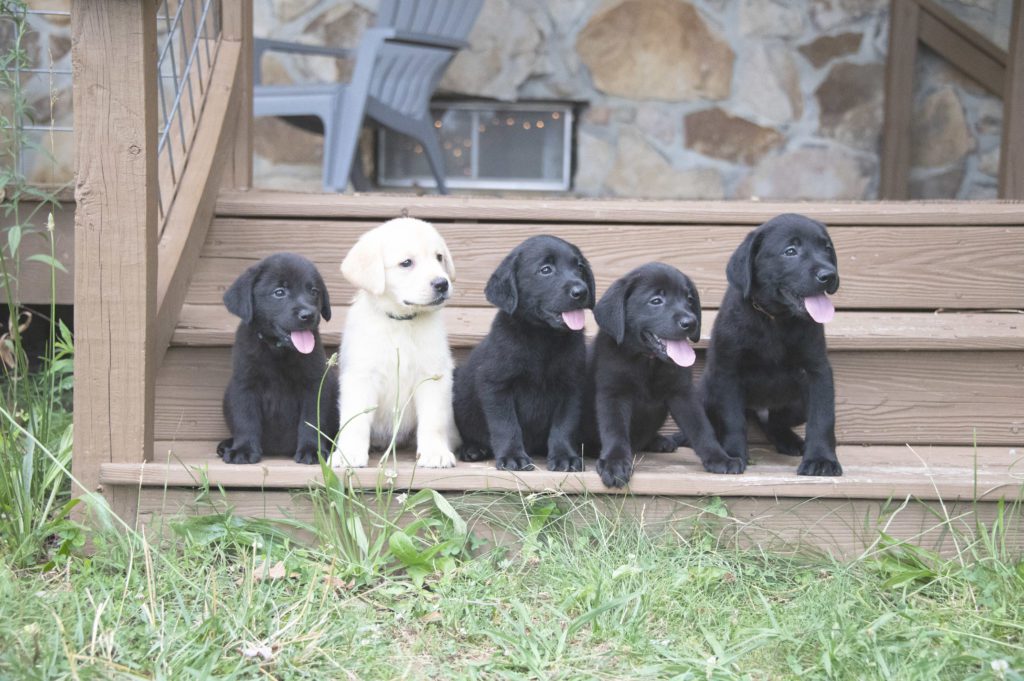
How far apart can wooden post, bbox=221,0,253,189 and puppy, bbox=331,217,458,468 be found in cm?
141

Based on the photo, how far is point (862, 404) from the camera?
3.93 metres

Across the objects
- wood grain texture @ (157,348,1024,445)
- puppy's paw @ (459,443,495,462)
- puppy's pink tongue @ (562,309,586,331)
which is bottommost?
puppy's paw @ (459,443,495,462)

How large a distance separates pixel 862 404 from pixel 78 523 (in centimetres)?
269

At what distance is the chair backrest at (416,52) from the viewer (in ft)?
19.9

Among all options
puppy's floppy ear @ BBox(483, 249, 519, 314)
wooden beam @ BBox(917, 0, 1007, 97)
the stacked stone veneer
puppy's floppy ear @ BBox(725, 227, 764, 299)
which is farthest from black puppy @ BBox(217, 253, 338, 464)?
wooden beam @ BBox(917, 0, 1007, 97)

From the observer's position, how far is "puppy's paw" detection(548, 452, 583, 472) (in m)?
3.31

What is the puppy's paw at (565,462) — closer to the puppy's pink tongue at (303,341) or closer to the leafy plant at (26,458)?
the puppy's pink tongue at (303,341)

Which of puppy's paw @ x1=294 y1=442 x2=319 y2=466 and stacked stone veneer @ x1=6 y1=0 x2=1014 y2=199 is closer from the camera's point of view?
puppy's paw @ x1=294 y1=442 x2=319 y2=466

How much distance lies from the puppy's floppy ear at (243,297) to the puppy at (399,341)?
297 millimetres

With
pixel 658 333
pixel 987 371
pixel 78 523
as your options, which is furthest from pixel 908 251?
pixel 78 523

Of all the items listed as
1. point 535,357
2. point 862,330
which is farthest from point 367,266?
point 862,330

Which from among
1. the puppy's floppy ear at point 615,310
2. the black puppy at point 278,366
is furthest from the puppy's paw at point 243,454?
the puppy's floppy ear at point 615,310

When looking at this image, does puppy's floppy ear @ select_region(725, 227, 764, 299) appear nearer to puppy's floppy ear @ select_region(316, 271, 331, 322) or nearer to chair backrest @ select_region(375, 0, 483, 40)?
puppy's floppy ear @ select_region(316, 271, 331, 322)

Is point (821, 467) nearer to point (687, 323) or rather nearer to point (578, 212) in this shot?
point (687, 323)
